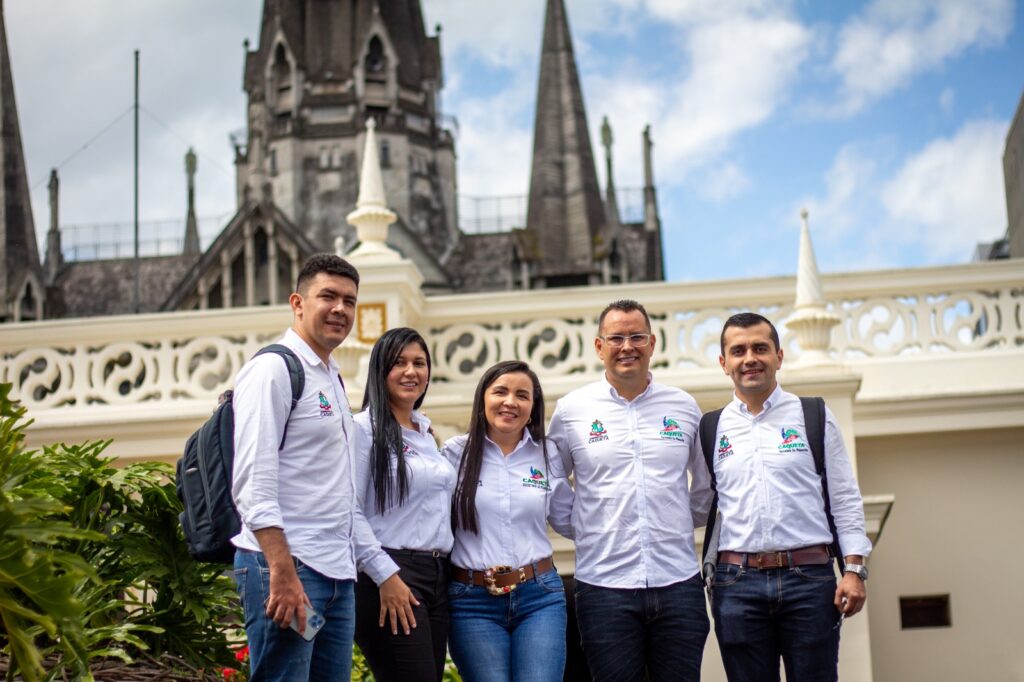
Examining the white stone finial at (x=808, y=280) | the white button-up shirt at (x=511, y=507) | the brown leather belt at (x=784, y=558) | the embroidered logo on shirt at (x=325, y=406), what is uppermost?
the white stone finial at (x=808, y=280)

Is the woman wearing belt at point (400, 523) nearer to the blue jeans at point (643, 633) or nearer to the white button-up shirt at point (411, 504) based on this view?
the white button-up shirt at point (411, 504)

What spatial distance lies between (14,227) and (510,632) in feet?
131

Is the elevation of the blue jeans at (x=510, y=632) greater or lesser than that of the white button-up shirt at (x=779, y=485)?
lesser

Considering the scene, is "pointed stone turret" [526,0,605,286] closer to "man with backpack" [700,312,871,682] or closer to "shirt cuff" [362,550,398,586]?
"man with backpack" [700,312,871,682]

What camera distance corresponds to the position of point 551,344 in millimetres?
9344

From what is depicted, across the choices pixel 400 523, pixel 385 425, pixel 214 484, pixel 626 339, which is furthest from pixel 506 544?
pixel 214 484

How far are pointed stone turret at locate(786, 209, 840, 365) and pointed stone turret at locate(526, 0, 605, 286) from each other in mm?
36641

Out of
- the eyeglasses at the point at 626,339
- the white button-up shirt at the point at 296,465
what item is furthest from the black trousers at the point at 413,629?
the eyeglasses at the point at 626,339

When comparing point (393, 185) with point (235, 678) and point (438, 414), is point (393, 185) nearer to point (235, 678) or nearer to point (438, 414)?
point (438, 414)

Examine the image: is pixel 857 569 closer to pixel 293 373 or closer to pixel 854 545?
pixel 854 545

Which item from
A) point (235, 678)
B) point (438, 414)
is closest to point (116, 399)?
point (438, 414)

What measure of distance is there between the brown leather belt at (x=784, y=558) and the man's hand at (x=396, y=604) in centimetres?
117

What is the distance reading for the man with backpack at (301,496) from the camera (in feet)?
12.7

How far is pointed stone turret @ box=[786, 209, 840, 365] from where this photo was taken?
8672mm
